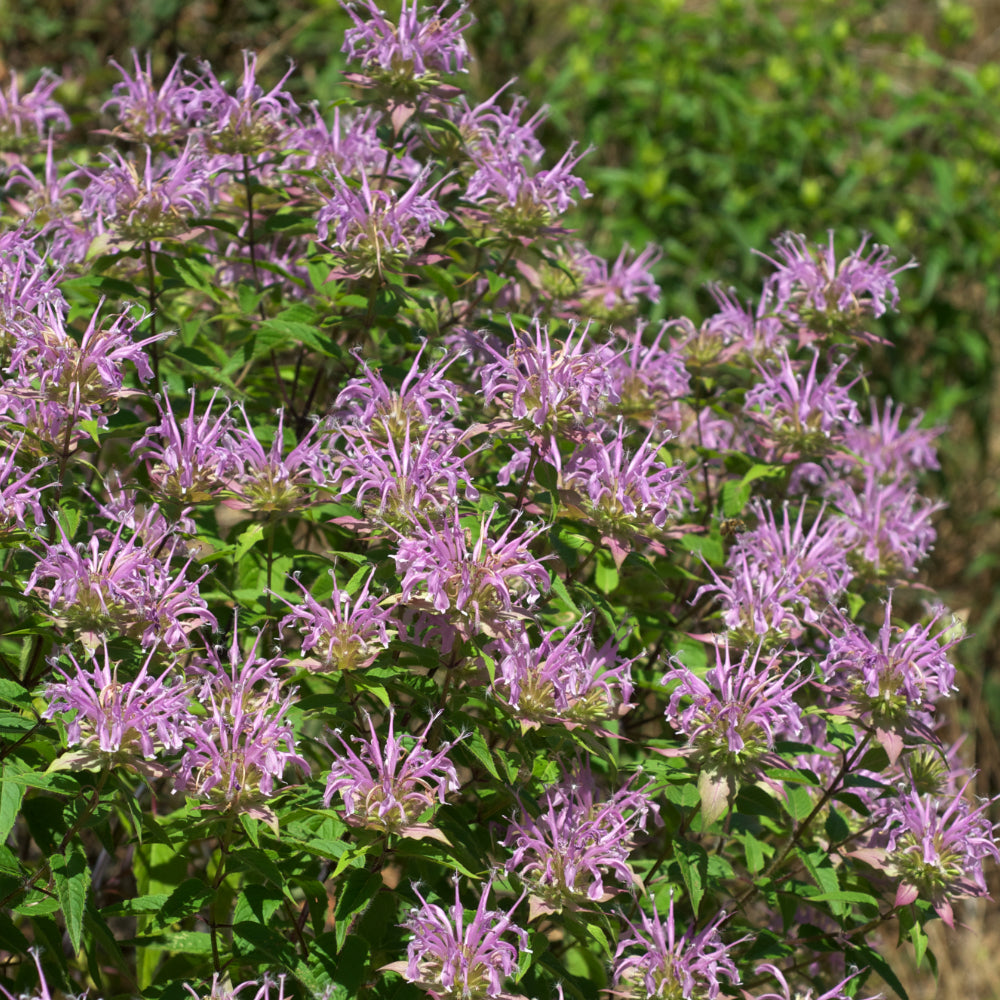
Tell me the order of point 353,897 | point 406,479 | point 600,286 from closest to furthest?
point 353,897
point 406,479
point 600,286

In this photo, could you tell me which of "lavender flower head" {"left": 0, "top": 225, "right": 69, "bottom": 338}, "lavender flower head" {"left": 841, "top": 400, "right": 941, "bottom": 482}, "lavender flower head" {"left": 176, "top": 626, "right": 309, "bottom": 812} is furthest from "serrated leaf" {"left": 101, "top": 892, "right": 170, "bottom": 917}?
"lavender flower head" {"left": 841, "top": 400, "right": 941, "bottom": 482}

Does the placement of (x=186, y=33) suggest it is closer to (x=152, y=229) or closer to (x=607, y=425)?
(x=152, y=229)

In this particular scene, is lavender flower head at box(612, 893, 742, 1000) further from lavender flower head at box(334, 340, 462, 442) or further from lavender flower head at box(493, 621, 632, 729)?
lavender flower head at box(334, 340, 462, 442)

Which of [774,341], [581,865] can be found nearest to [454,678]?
[581,865]

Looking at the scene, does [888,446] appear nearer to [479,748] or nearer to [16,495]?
[479,748]

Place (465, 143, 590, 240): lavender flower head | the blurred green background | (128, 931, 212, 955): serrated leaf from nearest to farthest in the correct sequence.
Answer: (128, 931, 212, 955): serrated leaf < (465, 143, 590, 240): lavender flower head < the blurred green background

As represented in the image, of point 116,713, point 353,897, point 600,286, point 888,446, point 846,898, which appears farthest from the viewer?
point 888,446

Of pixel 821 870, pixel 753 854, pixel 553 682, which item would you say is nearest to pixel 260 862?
pixel 553 682
